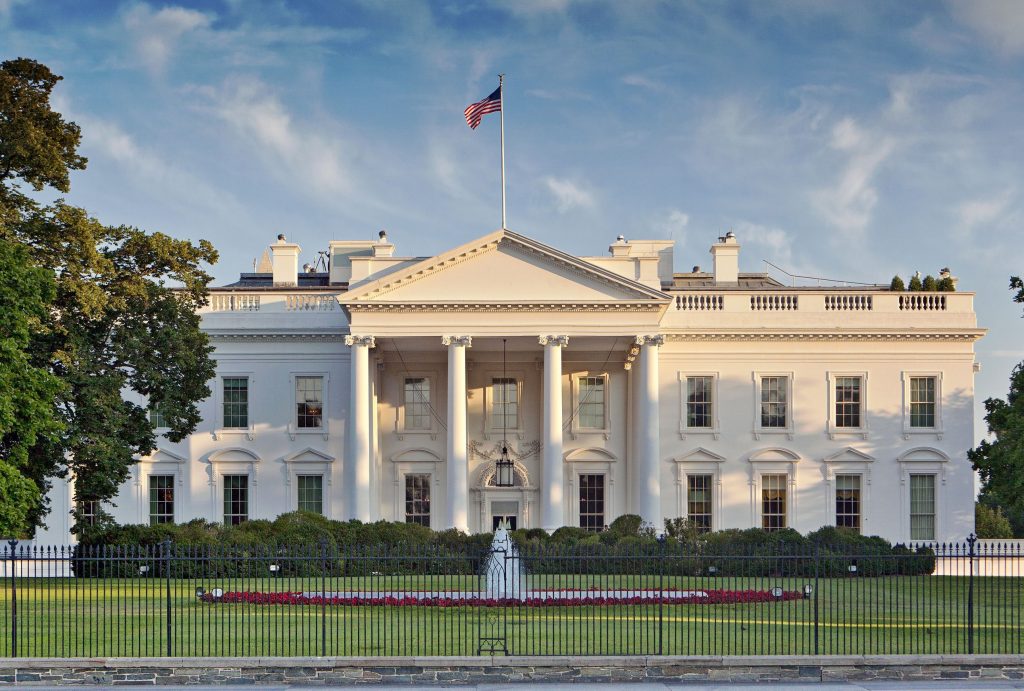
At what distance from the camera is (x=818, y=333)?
45000 millimetres

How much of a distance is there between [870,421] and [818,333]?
394 centimetres

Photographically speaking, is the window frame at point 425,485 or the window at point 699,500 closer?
the window at point 699,500

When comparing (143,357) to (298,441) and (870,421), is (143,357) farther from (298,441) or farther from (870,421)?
(870,421)

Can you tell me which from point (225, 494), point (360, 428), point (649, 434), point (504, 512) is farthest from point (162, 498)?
point (649, 434)

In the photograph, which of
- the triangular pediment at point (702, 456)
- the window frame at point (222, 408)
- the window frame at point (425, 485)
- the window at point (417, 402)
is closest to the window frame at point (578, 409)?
the triangular pediment at point (702, 456)

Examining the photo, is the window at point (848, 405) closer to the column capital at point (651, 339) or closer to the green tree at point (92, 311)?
the column capital at point (651, 339)

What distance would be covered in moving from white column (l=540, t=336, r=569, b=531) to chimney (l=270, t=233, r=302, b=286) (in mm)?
14827

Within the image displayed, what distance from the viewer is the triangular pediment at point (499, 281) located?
1598 inches

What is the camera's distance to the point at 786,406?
45.3 meters

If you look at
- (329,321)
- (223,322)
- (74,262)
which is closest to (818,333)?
(329,321)

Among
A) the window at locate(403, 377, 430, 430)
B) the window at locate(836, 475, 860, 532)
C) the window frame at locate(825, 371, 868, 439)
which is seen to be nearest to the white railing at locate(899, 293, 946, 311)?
the window frame at locate(825, 371, 868, 439)

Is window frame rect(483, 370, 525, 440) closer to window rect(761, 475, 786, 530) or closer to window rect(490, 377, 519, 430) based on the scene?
window rect(490, 377, 519, 430)

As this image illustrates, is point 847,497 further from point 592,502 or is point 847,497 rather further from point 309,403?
point 309,403

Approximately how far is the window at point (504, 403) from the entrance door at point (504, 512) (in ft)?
10.0
